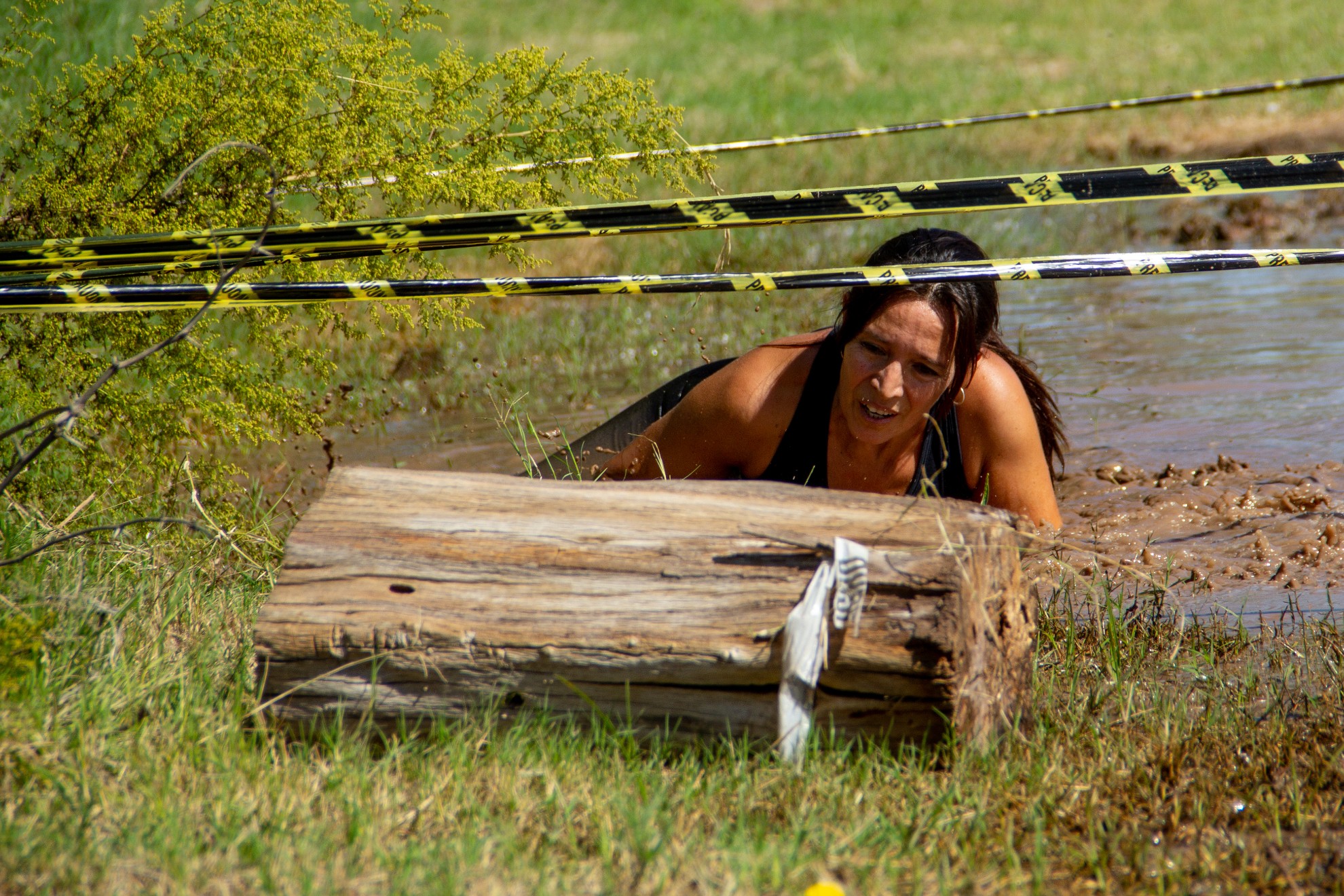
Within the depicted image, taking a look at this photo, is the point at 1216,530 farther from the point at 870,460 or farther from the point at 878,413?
the point at 878,413

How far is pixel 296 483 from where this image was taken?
194 inches

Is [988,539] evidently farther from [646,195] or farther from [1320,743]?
[646,195]

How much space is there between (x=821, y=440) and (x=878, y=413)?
342mm

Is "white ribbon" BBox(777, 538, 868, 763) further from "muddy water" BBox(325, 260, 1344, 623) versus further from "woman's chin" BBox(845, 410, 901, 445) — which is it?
"woman's chin" BBox(845, 410, 901, 445)

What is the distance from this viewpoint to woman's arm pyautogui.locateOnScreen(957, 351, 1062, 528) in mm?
3738

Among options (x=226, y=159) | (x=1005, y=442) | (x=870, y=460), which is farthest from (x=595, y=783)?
(x=226, y=159)

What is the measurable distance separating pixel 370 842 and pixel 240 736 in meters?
0.46

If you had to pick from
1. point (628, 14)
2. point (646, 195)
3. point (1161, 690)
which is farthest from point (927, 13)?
point (1161, 690)

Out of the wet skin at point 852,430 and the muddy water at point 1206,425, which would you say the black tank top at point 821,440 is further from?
the muddy water at point 1206,425

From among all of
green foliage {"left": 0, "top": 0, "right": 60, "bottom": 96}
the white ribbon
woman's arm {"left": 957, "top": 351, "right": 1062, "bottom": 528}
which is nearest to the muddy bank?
woman's arm {"left": 957, "top": 351, "right": 1062, "bottom": 528}

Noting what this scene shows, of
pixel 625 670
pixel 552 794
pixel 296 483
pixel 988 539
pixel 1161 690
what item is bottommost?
pixel 296 483

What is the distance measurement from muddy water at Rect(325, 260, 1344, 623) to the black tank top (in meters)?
0.57

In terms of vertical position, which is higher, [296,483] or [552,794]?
[552,794]

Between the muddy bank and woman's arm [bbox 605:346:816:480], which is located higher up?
woman's arm [bbox 605:346:816:480]
